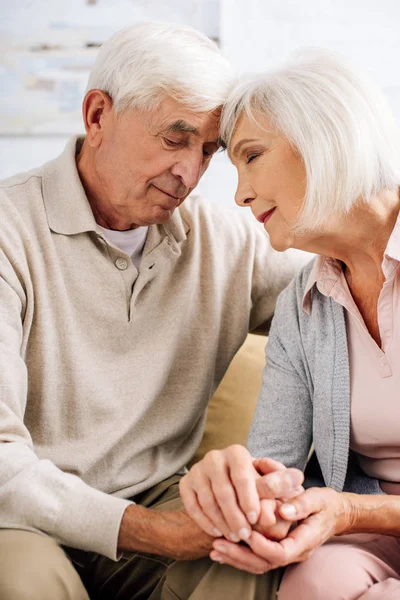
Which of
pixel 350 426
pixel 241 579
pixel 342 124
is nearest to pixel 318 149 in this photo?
pixel 342 124

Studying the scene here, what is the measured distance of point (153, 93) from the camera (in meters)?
1.57

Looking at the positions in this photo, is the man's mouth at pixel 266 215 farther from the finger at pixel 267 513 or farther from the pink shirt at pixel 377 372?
the finger at pixel 267 513

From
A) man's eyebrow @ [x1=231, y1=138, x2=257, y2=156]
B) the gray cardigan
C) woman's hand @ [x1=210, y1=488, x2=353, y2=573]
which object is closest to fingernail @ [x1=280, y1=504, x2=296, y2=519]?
woman's hand @ [x1=210, y1=488, x2=353, y2=573]

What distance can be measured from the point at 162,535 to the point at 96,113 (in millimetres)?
904

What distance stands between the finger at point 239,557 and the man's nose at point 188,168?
75cm

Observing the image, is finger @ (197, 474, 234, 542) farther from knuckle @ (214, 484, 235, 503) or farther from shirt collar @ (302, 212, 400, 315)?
shirt collar @ (302, 212, 400, 315)

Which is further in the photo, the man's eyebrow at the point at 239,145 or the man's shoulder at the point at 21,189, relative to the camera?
the man's shoulder at the point at 21,189

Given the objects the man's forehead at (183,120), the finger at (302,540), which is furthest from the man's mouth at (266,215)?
the finger at (302,540)

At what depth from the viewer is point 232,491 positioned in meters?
1.22

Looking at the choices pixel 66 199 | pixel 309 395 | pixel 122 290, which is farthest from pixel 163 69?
pixel 309 395

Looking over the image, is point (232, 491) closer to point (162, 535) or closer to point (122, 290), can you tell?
point (162, 535)

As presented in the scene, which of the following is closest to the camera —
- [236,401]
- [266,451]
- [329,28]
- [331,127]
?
[331,127]

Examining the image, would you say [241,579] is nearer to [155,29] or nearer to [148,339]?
[148,339]

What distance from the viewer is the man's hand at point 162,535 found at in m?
1.27
